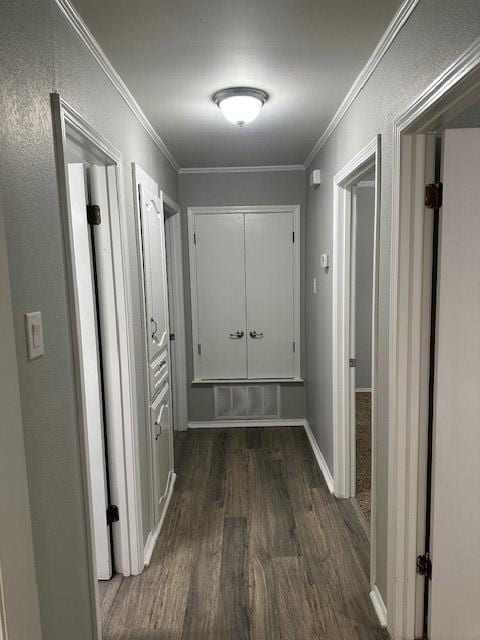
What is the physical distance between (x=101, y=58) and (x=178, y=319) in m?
2.56

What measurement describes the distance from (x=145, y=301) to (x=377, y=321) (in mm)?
1229

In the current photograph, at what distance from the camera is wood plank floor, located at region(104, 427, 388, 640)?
1.93 metres

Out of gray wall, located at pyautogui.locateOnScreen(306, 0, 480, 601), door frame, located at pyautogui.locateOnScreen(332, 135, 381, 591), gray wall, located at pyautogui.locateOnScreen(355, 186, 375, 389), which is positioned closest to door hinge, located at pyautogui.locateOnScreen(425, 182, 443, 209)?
gray wall, located at pyautogui.locateOnScreen(306, 0, 480, 601)

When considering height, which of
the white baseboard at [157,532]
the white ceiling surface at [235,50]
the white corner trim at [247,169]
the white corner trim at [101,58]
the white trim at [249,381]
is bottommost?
the white baseboard at [157,532]

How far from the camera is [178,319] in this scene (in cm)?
409

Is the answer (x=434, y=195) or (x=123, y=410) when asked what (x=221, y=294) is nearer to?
(x=123, y=410)

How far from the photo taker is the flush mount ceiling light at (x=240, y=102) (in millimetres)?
2188

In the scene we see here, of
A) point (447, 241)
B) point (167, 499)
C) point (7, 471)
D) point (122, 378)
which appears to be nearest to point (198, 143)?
point (122, 378)

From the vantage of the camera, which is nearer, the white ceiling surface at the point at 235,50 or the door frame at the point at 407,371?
the white ceiling surface at the point at 235,50

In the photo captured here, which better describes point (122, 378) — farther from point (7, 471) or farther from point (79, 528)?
point (7, 471)

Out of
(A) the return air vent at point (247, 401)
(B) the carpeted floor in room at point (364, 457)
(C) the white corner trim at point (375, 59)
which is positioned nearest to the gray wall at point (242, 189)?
(C) the white corner trim at point (375, 59)

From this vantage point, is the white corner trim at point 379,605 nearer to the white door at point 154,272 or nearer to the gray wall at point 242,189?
the white door at point 154,272

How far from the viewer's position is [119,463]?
213 centimetres

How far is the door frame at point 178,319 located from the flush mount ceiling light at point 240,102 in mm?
1672
